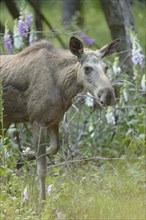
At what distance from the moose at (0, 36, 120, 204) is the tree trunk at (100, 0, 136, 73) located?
335cm

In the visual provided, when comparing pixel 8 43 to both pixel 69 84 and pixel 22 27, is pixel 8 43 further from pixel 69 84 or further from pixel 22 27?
pixel 69 84

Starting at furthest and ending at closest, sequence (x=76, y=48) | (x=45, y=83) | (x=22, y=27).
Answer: (x=22, y=27), (x=45, y=83), (x=76, y=48)

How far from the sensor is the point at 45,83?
29.1 ft

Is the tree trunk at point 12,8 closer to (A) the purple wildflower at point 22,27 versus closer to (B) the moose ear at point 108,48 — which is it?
(A) the purple wildflower at point 22,27

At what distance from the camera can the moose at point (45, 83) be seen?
28.5 feet

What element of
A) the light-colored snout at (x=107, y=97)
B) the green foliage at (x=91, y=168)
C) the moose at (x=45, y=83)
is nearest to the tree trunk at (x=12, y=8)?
the green foliage at (x=91, y=168)

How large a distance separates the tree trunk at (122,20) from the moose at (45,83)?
11.0ft

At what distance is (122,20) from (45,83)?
13.0 feet

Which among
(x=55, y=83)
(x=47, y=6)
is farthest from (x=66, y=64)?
(x=47, y=6)

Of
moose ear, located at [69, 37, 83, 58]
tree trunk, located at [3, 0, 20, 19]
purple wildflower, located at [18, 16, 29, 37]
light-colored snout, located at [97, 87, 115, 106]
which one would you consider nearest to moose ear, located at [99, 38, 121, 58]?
moose ear, located at [69, 37, 83, 58]

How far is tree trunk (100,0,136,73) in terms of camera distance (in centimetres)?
1245

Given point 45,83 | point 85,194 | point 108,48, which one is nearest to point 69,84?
point 45,83

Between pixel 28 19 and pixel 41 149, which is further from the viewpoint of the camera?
pixel 28 19

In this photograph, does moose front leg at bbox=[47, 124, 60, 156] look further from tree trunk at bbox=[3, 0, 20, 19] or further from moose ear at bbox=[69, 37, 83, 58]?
tree trunk at bbox=[3, 0, 20, 19]
